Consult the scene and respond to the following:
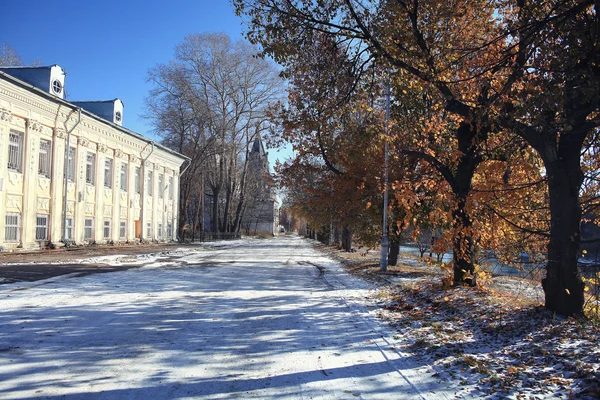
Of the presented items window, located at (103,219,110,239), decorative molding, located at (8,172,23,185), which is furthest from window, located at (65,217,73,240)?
decorative molding, located at (8,172,23,185)

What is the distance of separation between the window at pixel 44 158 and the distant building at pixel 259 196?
12355 mm

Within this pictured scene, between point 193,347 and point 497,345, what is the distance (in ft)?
13.7

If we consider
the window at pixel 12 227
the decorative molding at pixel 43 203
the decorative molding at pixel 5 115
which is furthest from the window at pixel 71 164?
the decorative molding at pixel 5 115

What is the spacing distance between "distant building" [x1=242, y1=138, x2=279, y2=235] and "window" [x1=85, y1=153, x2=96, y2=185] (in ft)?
38.4

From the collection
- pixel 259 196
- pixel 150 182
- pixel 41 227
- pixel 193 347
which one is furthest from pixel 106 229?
pixel 259 196

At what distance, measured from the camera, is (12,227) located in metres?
24.9

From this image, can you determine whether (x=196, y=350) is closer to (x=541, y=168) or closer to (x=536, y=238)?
(x=536, y=238)

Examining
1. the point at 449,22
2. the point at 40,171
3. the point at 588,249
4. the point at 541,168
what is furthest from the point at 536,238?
the point at 40,171

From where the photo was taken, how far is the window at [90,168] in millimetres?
32500

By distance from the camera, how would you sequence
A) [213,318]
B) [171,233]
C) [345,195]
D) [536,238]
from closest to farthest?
[213,318] < [536,238] < [345,195] < [171,233]

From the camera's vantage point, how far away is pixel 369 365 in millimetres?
5699

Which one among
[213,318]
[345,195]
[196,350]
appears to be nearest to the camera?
[196,350]

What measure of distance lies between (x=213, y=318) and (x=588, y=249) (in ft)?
22.3

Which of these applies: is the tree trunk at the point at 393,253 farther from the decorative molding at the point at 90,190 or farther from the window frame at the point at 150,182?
the window frame at the point at 150,182
